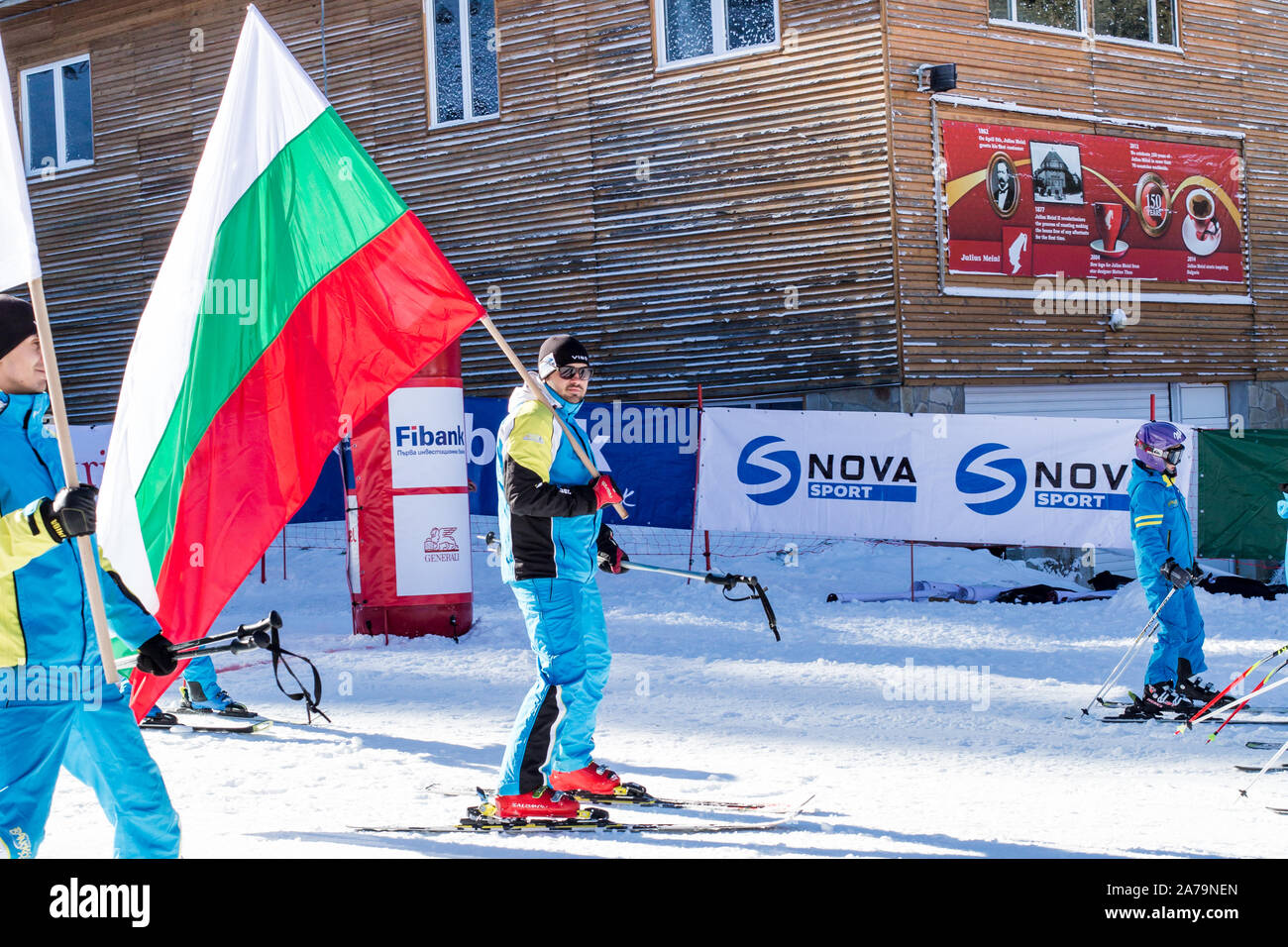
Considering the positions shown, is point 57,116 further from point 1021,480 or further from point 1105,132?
point 1021,480

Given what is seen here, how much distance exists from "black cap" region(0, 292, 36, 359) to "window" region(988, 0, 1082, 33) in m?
14.8

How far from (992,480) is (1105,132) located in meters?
6.39

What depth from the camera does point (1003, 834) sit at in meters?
5.44

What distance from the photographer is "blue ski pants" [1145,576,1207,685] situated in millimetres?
8258

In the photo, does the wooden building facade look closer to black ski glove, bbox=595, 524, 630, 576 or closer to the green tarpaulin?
the green tarpaulin

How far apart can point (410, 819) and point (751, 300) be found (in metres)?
11.5

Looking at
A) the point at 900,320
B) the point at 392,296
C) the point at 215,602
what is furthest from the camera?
the point at 900,320

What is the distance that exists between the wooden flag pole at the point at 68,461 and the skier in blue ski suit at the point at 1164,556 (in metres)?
6.55

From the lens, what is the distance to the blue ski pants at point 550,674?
575cm

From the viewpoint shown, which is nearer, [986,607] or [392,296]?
[392,296]

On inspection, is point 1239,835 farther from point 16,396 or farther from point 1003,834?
point 16,396

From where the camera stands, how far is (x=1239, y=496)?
48.1 ft
